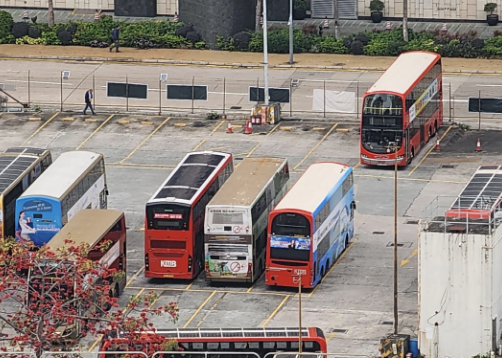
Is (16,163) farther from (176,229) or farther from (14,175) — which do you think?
(176,229)

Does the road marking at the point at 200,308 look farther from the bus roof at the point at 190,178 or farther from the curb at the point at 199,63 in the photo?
the curb at the point at 199,63

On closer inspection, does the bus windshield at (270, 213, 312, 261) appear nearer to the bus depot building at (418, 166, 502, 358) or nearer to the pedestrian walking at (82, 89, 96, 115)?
the bus depot building at (418, 166, 502, 358)

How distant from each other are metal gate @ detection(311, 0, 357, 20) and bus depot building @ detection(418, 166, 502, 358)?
5278cm

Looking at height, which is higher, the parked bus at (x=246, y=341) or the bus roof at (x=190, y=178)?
the bus roof at (x=190, y=178)

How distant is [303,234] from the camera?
76062 millimetres

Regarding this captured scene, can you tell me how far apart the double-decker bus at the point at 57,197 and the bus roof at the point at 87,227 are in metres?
1.58

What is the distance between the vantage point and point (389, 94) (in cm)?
9175

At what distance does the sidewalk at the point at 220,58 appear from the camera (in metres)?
110

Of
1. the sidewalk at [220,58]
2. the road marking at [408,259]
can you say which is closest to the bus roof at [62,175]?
the road marking at [408,259]

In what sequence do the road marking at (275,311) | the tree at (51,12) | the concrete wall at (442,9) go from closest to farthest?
the road marking at (275,311) < the concrete wall at (442,9) < the tree at (51,12)

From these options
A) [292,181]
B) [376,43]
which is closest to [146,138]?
[292,181]

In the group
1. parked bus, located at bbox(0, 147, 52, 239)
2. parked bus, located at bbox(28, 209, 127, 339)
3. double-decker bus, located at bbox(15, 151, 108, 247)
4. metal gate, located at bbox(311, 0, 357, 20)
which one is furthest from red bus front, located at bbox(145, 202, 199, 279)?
metal gate, located at bbox(311, 0, 357, 20)

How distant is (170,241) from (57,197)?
5.43 m

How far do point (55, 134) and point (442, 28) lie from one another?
29.0 meters
